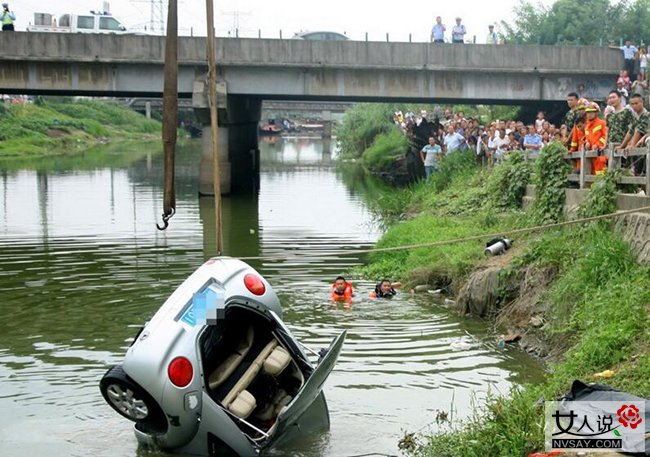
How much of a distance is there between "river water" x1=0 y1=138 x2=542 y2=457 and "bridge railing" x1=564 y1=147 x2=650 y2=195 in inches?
121

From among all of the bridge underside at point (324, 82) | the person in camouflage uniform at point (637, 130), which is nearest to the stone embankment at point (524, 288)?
the person in camouflage uniform at point (637, 130)

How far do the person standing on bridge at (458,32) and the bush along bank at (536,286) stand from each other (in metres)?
16.9

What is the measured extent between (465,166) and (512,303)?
46.8 ft

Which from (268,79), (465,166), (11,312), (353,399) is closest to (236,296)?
(353,399)

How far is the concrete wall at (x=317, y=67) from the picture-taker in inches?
1575

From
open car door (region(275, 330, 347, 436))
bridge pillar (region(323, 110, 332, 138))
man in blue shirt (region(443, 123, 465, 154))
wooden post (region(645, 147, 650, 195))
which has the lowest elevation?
bridge pillar (region(323, 110, 332, 138))

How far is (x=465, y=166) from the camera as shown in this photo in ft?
101

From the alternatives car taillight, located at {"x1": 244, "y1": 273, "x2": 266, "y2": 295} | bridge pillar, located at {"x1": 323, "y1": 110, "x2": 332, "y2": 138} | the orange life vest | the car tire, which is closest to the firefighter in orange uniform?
the orange life vest

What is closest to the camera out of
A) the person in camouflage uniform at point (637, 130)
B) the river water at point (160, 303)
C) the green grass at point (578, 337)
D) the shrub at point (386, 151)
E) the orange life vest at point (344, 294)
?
the green grass at point (578, 337)

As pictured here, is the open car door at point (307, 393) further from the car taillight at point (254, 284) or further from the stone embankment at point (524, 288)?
the stone embankment at point (524, 288)

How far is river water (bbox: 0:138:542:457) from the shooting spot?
40.9 ft

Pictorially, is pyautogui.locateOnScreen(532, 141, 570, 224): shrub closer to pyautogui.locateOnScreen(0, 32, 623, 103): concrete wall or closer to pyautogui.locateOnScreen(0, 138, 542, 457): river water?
pyautogui.locateOnScreen(0, 138, 542, 457): river water

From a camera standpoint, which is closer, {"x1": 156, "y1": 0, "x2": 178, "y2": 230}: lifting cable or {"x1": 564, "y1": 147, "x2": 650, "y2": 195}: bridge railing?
{"x1": 156, "y1": 0, "x2": 178, "y2": 230}: lifting cable

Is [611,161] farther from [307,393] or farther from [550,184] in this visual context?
[307,393]
